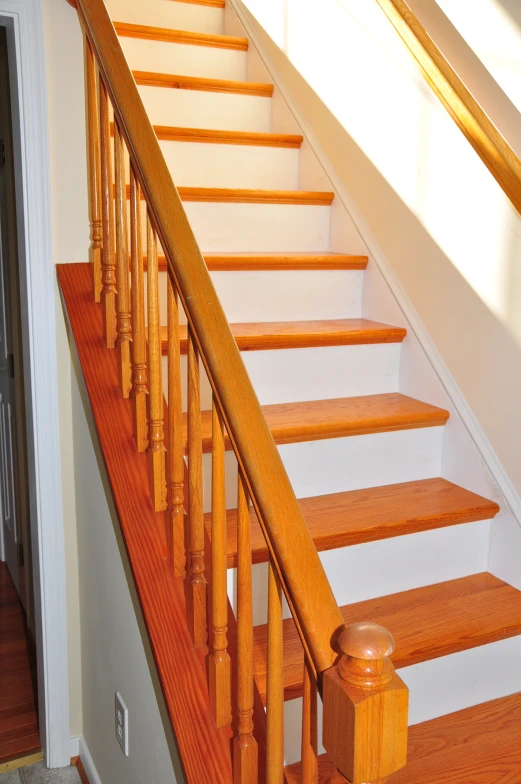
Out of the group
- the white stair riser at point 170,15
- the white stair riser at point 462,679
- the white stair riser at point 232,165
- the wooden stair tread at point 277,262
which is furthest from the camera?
the white stair riser at point 170,15

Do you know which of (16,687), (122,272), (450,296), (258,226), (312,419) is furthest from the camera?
(16,687)

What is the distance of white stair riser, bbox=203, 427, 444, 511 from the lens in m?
1.99

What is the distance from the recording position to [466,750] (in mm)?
1634

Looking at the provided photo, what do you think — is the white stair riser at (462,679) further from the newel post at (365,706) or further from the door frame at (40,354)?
the door frame at (40,354)

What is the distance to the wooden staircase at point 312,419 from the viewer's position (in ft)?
5.30

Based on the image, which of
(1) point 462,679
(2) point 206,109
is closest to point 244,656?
(1) point 462,679

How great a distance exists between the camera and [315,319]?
2539 millimetres

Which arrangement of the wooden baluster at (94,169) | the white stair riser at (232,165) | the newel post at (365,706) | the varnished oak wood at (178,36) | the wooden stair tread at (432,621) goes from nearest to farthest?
the newel post at (365,706) → the wooden stair tread at (432,621) → the wooden baluster at (94,169) → the white stair riser at (232,165) → the varnished oak wood at (178,36)

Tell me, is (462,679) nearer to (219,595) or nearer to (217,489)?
(219,595)

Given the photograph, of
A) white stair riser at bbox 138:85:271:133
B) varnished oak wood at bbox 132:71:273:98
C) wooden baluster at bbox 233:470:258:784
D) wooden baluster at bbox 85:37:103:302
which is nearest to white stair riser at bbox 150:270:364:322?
wooden baluster at bbox 85:37:103:302

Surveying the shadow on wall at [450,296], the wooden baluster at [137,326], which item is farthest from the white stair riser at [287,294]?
the wooden baluster at [137,326]

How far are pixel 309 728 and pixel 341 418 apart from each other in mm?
1115

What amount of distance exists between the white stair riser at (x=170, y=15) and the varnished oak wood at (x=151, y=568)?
170 centimetres

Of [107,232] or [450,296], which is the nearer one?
[107,232]
